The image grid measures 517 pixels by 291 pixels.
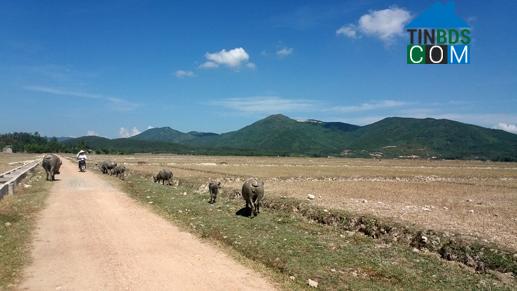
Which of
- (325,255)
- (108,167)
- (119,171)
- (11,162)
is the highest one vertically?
(108,167)

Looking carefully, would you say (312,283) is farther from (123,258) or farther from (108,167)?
(108,167)

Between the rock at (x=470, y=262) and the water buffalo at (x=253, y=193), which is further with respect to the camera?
the water buffalo at (x=253, y=193)

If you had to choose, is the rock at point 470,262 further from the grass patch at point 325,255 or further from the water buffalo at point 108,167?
the water buffalo at point 108,167

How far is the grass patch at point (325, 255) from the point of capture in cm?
993

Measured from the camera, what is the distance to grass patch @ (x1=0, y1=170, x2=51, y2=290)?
32.9ft

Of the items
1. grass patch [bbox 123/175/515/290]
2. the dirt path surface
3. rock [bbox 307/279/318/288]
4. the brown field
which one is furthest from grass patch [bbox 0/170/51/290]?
the brown field

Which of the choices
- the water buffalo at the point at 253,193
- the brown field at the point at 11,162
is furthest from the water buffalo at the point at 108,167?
the water buffalo at the point at 253,193

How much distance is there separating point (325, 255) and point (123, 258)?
17.1 ft

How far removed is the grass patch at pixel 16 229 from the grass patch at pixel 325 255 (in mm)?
5075

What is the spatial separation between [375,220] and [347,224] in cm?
106

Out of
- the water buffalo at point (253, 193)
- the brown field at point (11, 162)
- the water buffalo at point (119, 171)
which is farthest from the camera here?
the brown field at point (11, 162)

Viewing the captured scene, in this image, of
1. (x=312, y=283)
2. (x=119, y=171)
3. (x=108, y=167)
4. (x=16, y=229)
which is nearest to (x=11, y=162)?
(x=108, y=167)

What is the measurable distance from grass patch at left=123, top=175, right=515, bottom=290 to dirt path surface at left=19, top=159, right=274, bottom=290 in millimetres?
955

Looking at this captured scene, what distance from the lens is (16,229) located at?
47.4ft
